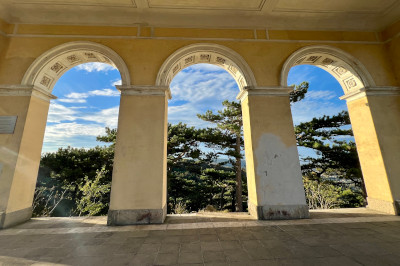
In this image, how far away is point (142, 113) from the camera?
4.32 m

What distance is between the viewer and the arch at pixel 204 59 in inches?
182

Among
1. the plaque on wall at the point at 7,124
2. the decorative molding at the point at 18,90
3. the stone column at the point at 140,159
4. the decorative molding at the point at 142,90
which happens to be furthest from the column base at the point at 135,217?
the decorative molding at the point at 18,90

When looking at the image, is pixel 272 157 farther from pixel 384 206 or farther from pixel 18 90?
pixel 18 90

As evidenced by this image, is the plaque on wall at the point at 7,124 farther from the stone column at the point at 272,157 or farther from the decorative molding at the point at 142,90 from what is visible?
the stone column at the point at 272,157

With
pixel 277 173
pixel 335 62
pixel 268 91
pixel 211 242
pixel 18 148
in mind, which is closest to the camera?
pixel 211 242

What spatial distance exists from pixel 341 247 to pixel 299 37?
532cm

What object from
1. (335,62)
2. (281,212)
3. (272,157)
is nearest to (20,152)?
(272,157)

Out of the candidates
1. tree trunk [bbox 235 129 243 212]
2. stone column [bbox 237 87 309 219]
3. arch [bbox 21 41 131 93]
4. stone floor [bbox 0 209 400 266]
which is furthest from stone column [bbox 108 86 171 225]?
tree trunk [bbox 235 129 243 212]

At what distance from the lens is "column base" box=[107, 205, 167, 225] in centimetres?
375

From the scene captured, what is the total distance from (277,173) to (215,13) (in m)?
4.77

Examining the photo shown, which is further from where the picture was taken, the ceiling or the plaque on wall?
the ceiling

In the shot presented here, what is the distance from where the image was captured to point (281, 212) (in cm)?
399

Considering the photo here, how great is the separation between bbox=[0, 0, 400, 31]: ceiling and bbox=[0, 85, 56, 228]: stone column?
2.24m

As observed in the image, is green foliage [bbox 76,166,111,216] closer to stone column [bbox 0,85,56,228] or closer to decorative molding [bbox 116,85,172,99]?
stone column [bbox 0,85,56,228]
